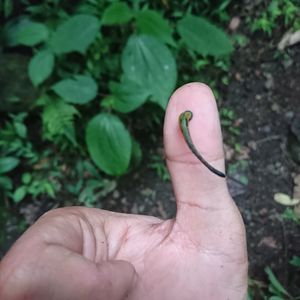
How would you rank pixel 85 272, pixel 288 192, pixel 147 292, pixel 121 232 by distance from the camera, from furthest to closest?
pixel 288 192
pixel 121 232
pixel 147 292
pixel 85 272

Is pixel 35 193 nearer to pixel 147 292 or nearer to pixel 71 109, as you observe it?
pixel 71 109

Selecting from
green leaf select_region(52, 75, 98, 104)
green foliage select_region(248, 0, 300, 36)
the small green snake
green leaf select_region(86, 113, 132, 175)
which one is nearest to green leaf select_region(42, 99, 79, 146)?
green leaf select_region(52, 75, 98, 104)

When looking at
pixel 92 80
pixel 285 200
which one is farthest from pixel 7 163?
pixel 285 200

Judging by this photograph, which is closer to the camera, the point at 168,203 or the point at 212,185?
the point at 212,185

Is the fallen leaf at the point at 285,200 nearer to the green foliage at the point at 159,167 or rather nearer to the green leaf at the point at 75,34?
the green foliage at the point at 159,167

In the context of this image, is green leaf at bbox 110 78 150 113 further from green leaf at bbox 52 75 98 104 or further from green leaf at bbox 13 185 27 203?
green leaf at bbox 13 185 27 203

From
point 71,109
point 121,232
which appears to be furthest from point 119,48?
point 121,232

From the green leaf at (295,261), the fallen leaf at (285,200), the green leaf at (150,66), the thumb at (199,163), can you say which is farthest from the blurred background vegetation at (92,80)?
the thumb at (199,163)
